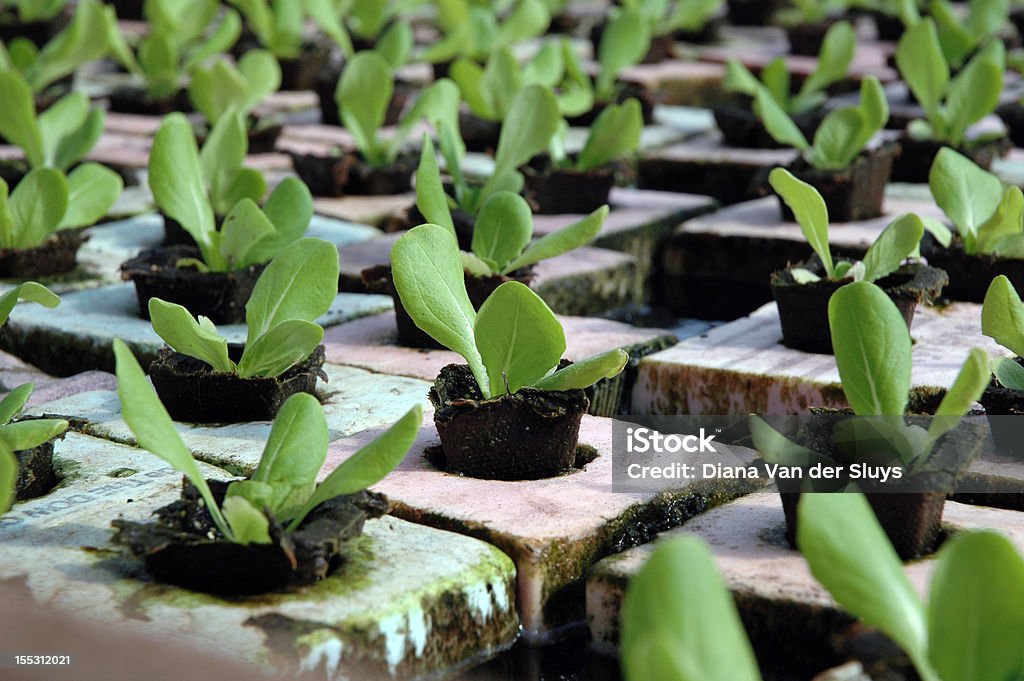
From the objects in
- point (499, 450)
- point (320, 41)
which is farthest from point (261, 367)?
point (320, 41)

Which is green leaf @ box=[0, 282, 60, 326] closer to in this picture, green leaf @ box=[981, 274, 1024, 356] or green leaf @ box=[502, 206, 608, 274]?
green leaf @ box=[502, 206, 608, 274]

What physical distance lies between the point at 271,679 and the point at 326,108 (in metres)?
2.54

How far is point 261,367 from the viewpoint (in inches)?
59.8

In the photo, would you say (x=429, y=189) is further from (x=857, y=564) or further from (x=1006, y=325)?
(x=857, y=564)

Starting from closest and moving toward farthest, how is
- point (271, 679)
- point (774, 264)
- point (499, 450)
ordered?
1. point (271, 679)
2. point (499, 450)
3. point (774, 264)

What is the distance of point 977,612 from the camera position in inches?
37.3

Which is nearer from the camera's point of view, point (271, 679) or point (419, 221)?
point (271, 679)

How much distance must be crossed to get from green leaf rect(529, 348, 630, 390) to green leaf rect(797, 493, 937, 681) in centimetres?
38

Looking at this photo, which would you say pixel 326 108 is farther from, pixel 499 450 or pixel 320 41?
pixel 499 450

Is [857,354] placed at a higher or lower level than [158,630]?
higher

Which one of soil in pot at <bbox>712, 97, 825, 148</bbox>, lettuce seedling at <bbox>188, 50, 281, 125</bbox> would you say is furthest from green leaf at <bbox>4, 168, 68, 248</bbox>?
soil in pot at <bbox>712, 97, 825, 148</bbox>

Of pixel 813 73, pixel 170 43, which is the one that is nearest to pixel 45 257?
pixel 170 43

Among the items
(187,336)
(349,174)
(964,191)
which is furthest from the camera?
(349,174)

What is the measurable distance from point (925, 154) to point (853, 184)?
0.41 metres
